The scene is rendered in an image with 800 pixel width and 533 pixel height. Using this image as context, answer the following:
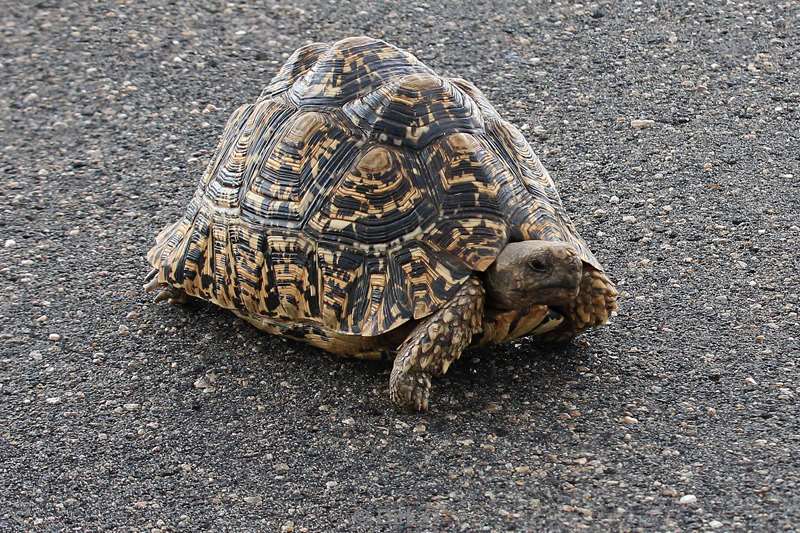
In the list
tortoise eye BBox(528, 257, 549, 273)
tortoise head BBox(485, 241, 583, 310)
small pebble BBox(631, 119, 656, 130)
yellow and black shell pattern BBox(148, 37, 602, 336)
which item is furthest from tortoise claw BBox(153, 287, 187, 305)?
small pebble BBox(631, 119, 656, 130)

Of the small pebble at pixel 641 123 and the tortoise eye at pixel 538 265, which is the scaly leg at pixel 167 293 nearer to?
the tortoise eye at pixel 538 265

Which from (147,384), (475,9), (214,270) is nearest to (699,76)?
(475,9)

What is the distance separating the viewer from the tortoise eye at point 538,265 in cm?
428

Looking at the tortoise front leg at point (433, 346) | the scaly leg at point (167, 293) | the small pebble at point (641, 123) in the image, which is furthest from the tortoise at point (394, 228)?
the small pebble at point (641, 123)

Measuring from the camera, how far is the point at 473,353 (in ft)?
15.5

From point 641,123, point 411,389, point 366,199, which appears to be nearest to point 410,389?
point 411,389

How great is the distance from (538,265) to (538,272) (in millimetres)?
26

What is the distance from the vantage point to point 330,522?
155 inches

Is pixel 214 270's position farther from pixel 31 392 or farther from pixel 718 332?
pixel 718 332

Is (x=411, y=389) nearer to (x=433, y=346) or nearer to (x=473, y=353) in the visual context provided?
(x=433, y=346)

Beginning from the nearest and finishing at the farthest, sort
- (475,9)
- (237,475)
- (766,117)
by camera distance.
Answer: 1. (237,475)
2. (766,117)
3. (475,9)

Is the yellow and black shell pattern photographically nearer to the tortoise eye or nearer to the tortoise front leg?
the tortoise front leg

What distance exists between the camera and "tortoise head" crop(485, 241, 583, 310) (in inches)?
169

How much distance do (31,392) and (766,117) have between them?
169 inches
